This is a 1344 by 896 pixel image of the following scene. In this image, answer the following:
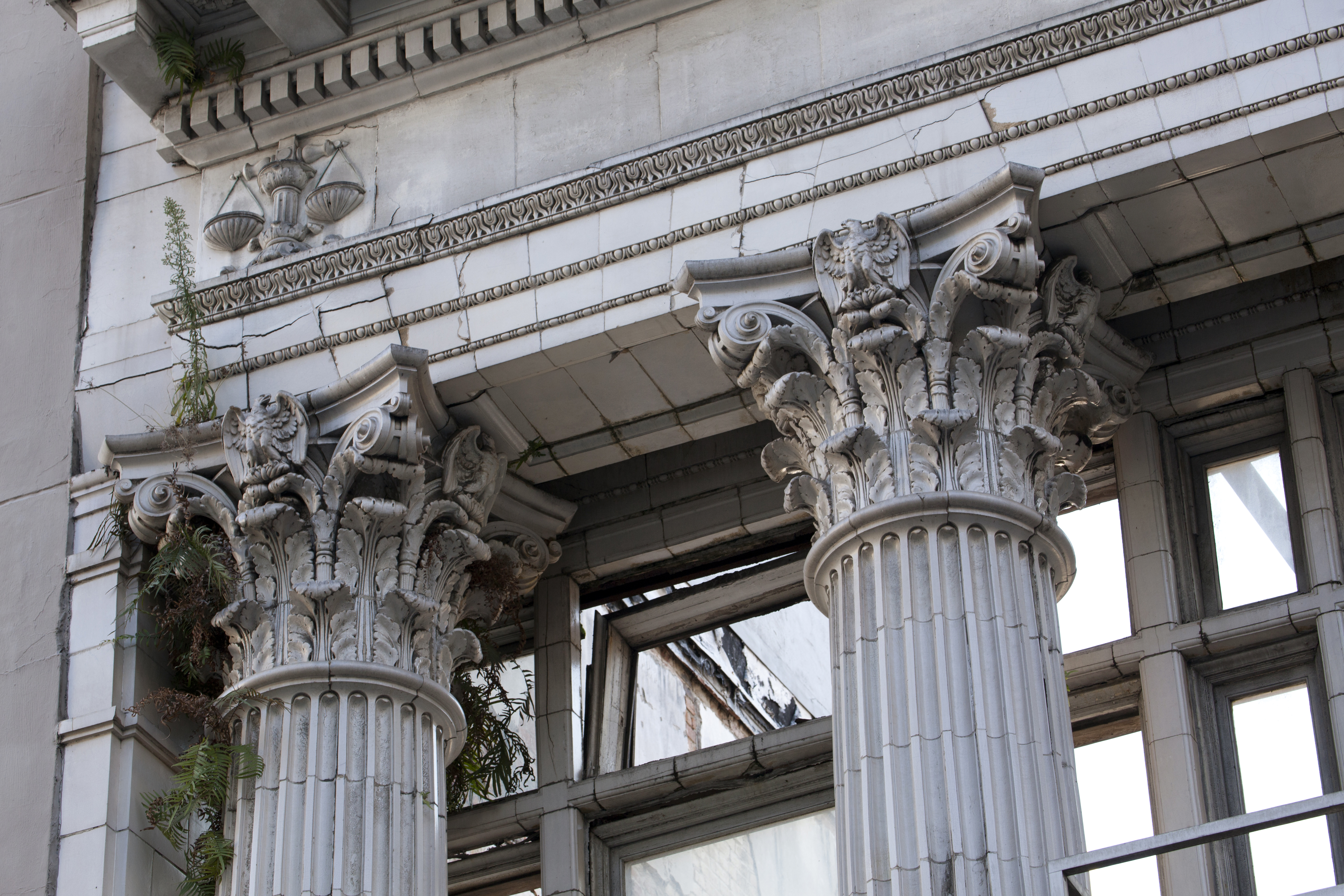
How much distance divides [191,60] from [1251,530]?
24.6 ft

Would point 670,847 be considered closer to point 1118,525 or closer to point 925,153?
point 1118,525

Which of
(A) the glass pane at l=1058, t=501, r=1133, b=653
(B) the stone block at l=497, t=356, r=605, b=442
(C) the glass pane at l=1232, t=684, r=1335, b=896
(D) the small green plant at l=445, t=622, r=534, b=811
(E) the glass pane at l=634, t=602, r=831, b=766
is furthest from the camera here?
(E) the glass pane at l=634, t=602, r=831, b=766

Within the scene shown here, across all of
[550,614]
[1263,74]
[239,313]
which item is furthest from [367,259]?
[1263,74]

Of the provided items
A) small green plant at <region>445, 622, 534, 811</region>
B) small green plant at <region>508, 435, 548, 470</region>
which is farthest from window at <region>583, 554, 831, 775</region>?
small green plant at <region>508, 435, 548, 470</region>

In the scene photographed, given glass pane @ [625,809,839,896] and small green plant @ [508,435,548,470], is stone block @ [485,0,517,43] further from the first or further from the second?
glass pane @ [625,809,839,896]

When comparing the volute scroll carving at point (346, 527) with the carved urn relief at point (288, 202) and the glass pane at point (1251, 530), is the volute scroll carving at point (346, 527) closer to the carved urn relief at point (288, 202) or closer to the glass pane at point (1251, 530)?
the carved urn relief at point (288, 202)

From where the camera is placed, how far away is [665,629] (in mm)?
15312

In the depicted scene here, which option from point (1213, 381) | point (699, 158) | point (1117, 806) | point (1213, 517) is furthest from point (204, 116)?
point (1117, 806)

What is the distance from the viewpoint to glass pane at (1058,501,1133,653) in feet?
45.2

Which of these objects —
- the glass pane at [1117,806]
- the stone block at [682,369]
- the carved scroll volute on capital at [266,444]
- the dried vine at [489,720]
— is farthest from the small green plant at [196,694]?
the glass pane at [1117,806]

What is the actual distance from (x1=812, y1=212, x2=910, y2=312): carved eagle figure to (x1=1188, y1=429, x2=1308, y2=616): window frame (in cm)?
251

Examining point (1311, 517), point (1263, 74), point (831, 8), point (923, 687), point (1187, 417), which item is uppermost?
point (831, 8)

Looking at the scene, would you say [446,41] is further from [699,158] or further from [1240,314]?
[1240,314]

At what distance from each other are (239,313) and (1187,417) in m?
5.95
